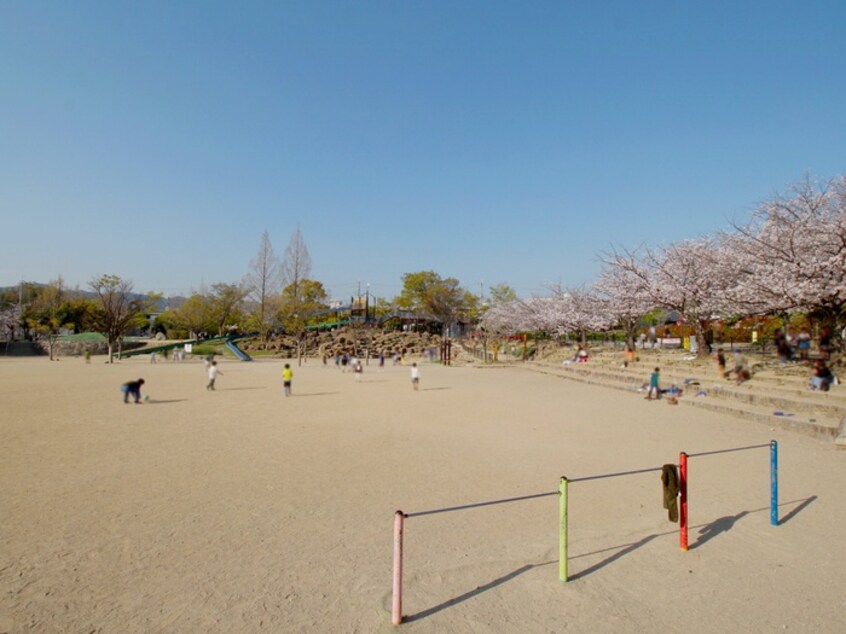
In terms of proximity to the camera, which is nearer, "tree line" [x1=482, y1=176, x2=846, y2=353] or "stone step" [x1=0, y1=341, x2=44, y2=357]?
"tree line" [x1=482, y1=176, x2=846, y2=353]

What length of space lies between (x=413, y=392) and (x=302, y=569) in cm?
1581

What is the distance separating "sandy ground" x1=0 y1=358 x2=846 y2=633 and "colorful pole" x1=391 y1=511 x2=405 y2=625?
148 millimetres

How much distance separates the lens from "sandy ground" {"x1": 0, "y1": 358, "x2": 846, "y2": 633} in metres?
4.10

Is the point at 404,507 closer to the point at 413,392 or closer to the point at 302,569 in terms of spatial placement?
the point at 302,569

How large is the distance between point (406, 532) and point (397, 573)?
2.24 meters

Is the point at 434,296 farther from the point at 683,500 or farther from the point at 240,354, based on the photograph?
the point at 683,500

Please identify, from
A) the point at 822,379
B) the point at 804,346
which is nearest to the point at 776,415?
the point at 822,379

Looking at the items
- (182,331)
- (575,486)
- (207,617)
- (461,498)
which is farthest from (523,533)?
(182,331)

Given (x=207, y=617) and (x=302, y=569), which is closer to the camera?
(x=207, y=617)

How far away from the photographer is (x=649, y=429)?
40.8 ft

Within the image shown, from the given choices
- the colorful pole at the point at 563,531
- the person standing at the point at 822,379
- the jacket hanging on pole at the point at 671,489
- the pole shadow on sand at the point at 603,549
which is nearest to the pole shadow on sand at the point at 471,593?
the pole shadow on sand at the point at 603,549

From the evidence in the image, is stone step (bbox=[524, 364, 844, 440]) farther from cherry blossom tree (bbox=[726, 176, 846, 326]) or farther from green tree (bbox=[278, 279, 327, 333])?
green tree (bbox=[278, 279, 327, 333])

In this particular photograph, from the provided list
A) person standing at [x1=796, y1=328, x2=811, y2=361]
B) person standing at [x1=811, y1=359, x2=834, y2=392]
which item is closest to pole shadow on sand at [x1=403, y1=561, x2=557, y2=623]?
person standing at [x1=811, y1=359, x2=834, y2=392]

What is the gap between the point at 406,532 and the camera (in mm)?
5910
